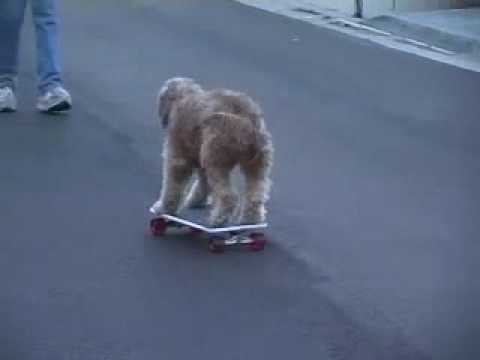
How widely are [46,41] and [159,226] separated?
3.49m

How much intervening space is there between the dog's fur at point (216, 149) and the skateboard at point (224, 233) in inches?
1.6

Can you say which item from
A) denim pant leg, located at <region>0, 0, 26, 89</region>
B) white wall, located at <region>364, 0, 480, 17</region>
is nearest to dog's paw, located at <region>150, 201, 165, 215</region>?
denim pant leg, located at <region>0, 0, 26, 89</region>

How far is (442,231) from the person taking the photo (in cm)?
729

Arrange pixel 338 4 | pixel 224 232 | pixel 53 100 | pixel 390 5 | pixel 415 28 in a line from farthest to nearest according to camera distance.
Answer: pixel 390 5 → pixel 338 4 → pixel 415 28 → pixel 53 100 → pixel 224 232

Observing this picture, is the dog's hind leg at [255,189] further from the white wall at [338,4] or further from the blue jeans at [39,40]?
the white wall at [338,4]

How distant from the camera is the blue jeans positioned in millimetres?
10117

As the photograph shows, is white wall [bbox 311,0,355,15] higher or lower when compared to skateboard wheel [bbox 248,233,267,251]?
lower

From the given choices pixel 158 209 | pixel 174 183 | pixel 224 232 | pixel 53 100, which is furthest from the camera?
pixel 53 100

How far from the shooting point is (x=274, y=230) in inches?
287

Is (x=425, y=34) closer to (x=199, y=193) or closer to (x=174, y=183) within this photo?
(x=199, y=193)

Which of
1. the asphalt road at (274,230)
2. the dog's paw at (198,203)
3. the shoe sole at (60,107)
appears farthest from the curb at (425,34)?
the dog's paw at (198,203)

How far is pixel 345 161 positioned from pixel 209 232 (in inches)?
88.7

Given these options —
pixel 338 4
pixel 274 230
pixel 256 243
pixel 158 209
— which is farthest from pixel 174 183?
pixel 338 4

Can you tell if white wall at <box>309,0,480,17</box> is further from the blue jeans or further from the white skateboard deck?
the white skateboard deck
